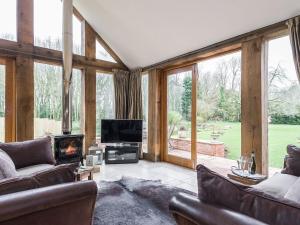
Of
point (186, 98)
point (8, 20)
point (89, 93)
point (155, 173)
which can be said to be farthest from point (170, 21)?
point (8, 20)

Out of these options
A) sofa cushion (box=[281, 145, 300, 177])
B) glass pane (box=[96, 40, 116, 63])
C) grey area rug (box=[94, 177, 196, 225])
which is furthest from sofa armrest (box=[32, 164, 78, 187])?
glass pane (box=[96, 40, 116, 63])

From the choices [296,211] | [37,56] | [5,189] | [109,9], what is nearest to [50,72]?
[37,56]

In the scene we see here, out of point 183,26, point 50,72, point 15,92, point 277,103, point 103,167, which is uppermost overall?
point 183,26

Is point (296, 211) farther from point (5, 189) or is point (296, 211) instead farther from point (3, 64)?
point (3, 64)

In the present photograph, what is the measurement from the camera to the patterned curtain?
17.5ft

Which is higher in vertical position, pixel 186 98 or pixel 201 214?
pixel 186 98

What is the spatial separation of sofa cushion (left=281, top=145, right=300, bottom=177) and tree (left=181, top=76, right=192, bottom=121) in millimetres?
2248

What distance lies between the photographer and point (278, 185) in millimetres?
1917

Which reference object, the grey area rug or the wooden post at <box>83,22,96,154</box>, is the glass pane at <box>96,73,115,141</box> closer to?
the wooden post at <box>83,22,96,154</box>

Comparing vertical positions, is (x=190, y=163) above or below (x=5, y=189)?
below

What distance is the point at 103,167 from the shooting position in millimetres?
4410

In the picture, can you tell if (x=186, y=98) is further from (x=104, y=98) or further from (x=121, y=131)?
(x=104, y=98)

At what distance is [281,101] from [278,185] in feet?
5.38

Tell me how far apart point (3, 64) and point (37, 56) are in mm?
624
